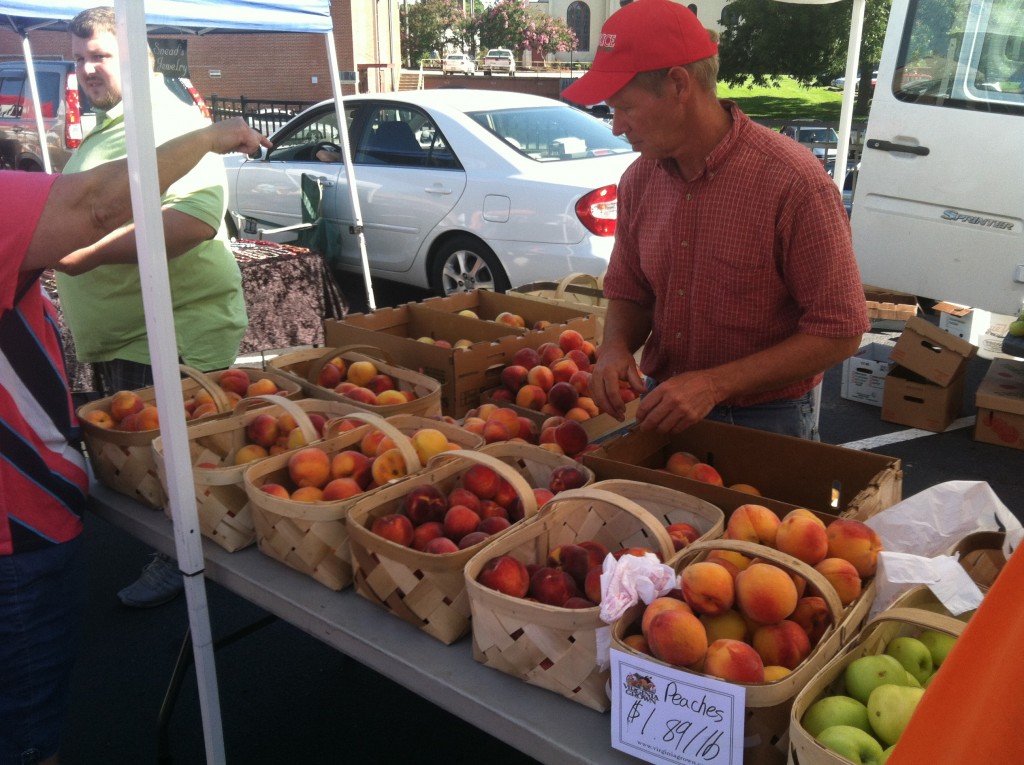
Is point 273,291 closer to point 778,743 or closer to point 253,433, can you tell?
point 253,433

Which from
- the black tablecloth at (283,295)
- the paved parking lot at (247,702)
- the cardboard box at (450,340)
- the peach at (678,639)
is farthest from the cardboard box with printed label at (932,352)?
the peach at (678,639)

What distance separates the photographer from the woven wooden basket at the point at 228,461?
191 cm

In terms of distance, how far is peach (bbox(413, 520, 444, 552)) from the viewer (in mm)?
1680

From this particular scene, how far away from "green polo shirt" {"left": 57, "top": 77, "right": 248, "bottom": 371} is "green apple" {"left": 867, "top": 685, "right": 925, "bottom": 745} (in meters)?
2.26

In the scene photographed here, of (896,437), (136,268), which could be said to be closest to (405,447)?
(136,268)

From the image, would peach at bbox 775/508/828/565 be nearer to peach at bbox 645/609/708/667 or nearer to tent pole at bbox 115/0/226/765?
peach at bbox 645/609/708/667

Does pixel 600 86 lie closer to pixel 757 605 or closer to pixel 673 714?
pixel 757 605

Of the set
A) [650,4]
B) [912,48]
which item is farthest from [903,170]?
[650,4]

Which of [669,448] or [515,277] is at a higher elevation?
[669,448]

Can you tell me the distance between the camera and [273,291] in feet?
18.0

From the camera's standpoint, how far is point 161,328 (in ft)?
5.65

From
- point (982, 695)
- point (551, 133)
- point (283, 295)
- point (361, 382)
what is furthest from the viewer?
point (551, 133)

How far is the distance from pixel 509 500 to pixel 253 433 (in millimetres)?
719

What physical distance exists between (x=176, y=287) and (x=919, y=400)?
403 cm
